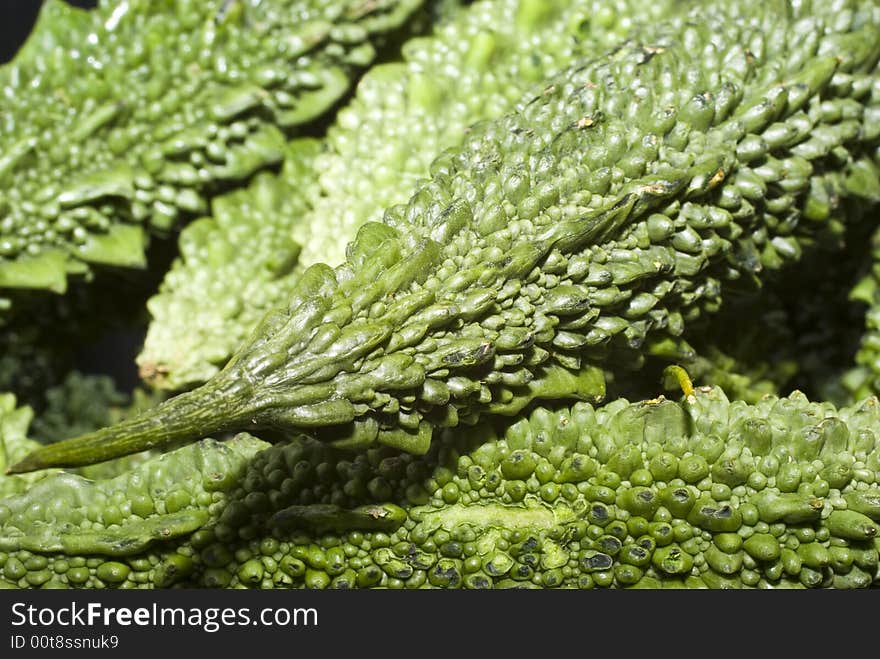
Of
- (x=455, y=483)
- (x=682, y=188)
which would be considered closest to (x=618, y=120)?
(x=682, y=188)

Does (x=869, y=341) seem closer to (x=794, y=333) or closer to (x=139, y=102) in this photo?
(x=794, y=333)

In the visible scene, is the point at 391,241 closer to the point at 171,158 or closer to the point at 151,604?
the point at 151,604

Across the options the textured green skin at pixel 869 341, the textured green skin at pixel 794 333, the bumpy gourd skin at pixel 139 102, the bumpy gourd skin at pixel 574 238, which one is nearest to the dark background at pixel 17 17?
the bumpy gourd skin at pixel 139 102

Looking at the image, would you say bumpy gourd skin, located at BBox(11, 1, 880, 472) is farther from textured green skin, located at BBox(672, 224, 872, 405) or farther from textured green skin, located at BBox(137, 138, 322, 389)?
textured green skin, located at BBox(137, 138, 322, 389)

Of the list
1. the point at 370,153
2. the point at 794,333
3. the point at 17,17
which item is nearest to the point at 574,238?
the point at 370,153

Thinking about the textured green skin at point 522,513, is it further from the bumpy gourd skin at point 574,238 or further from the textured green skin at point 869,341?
the textured green skin at point 869,341

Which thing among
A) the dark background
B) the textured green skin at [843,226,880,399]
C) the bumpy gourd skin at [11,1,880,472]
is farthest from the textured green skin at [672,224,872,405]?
the dark background
